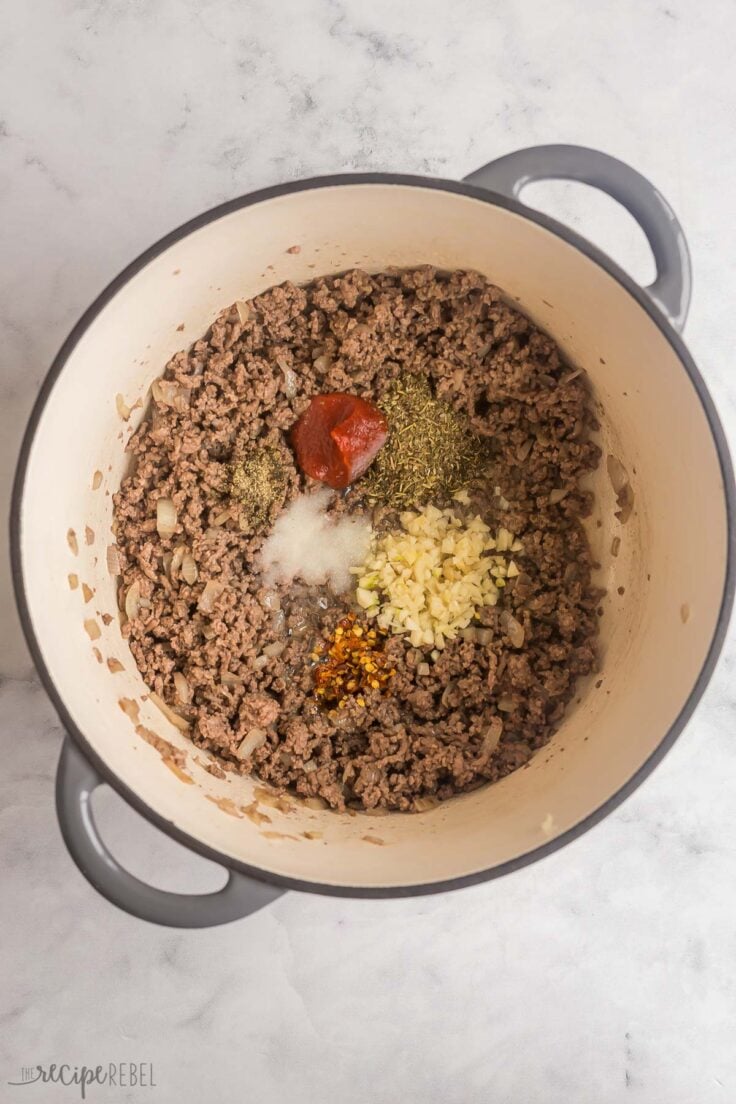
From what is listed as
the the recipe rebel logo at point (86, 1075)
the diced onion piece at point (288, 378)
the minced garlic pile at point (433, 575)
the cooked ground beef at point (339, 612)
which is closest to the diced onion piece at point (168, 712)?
the cooked ground beef at point (339, 612)

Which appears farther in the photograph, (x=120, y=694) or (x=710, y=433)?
(x=120, y=694)

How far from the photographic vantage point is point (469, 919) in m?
2.24

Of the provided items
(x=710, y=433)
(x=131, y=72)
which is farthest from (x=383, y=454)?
(x=131, y=72)

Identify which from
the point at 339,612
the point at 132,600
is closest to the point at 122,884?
the point at 132,600

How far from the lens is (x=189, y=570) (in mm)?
2139

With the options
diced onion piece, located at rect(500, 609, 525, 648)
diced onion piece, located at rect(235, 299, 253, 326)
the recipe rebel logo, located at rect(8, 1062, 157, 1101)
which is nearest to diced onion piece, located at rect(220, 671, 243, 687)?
diced onion piece, located at rect(500, 609, 525, 648)

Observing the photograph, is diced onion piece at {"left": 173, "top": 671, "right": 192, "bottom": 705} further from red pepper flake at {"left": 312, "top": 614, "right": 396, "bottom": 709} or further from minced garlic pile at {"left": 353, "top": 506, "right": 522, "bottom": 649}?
minced garlic pile at {"left": 353, "top": 506, "right": 522, "bottom": 649}

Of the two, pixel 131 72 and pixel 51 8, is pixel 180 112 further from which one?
pixel 51 8

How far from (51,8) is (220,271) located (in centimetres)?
89

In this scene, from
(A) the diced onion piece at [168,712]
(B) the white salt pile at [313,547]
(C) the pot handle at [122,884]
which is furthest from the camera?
(B) the white salt pile at [313,547]

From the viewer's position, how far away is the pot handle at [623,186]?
171 cm

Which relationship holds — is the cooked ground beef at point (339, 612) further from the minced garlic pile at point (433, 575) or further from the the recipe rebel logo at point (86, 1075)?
the the recipe rebel logo at point (86, 1075)

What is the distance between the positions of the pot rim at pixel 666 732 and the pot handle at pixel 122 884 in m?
0.03

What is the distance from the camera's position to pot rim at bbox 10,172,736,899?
66.3 inches
